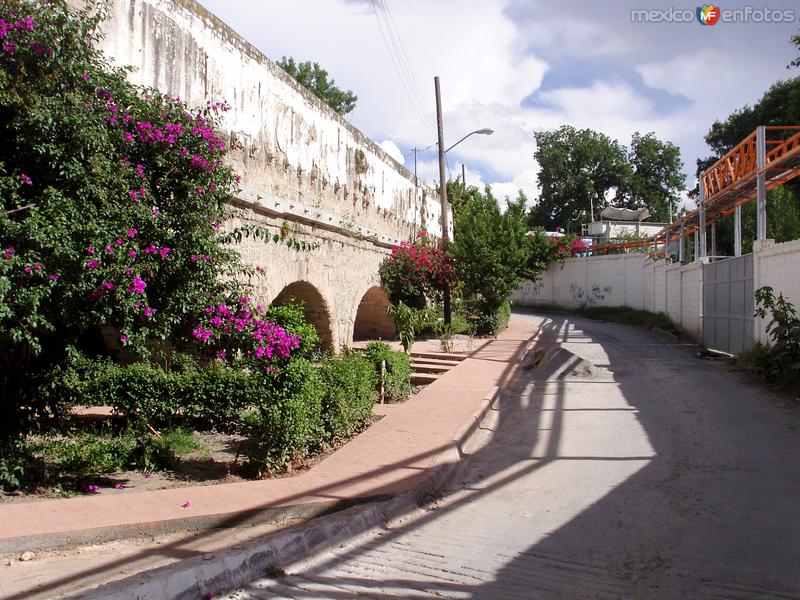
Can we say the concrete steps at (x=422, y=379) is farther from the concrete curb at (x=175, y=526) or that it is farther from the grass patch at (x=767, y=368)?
Result: the concrete curb at (x=175, y=526)

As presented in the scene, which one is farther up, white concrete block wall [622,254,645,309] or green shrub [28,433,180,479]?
white concrete block wall [622,254,645,309]

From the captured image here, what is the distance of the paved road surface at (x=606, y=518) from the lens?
3.88m

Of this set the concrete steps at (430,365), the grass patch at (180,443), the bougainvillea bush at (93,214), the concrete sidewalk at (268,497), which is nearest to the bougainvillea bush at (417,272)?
the concrete steps at (430,365)

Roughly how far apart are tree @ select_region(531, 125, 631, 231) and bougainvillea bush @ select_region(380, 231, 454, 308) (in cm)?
3359

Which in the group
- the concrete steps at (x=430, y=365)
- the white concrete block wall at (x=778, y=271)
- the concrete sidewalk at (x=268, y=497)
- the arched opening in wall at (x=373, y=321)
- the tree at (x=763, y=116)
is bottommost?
the concrete sidewalk at (x=268, y=497)

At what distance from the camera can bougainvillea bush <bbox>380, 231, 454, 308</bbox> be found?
58.7 feet

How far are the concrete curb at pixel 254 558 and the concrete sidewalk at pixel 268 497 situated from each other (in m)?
0.15

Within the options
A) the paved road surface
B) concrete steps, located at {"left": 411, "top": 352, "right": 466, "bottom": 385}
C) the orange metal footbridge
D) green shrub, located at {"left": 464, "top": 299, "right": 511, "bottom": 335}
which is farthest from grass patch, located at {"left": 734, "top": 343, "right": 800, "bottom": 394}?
green shrub, located at {"left": 464, "top": 299, "right": 511, "bottom": 335}

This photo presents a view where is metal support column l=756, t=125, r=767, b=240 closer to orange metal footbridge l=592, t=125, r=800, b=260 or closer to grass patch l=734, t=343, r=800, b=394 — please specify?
orange metal footbridge l=592, t=125, r=800, b=260

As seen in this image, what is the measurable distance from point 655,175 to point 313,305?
1820 inches

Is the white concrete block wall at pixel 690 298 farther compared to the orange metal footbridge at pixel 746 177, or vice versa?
the white concrete block wall at pixel 690 298

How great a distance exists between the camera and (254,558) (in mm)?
4086

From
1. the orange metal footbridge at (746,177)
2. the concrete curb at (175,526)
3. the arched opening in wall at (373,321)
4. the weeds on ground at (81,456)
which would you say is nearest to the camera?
the concrete curb at (175,526)

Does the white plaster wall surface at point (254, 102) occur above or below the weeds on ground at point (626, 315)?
above
